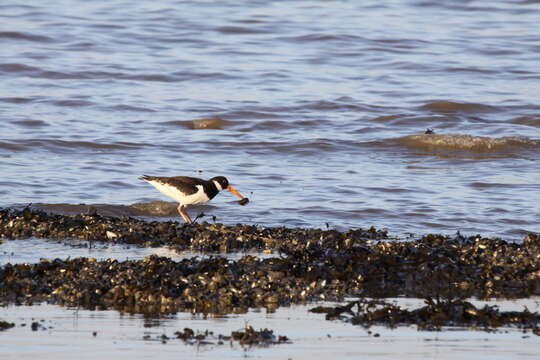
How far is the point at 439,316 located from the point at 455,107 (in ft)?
43.4

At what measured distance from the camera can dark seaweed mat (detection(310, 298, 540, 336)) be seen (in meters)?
6.34

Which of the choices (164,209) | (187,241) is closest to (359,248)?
(187,241)

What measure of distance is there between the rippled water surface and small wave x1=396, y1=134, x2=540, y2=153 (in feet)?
0.12

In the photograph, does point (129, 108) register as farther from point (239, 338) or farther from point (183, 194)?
point (239, 338)

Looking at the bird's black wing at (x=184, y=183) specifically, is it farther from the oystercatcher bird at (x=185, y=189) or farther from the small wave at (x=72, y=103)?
the small wave at (x=72, y=103)

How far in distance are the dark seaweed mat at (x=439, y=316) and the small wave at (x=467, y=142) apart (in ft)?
32.1

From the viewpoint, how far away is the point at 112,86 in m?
20.0

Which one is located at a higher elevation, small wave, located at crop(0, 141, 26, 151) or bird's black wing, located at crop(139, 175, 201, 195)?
small wave, located at crop(0, 141, 26, 151)

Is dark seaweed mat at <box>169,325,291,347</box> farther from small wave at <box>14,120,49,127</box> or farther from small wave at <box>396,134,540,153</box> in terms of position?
small wave at <box>14,120,49,127</box>

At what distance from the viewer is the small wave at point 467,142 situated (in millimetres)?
16125

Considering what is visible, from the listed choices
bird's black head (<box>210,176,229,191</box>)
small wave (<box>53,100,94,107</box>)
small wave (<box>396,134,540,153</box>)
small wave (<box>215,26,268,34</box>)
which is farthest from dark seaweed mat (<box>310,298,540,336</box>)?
small wave (<box>215,26,268,34</box>)

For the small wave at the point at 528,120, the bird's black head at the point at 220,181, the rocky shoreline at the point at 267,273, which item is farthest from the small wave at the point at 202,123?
the rocky shoreline at the point at 267,273

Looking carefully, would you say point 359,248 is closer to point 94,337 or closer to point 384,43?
point 94,337

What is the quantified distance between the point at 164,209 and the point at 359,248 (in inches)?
172
